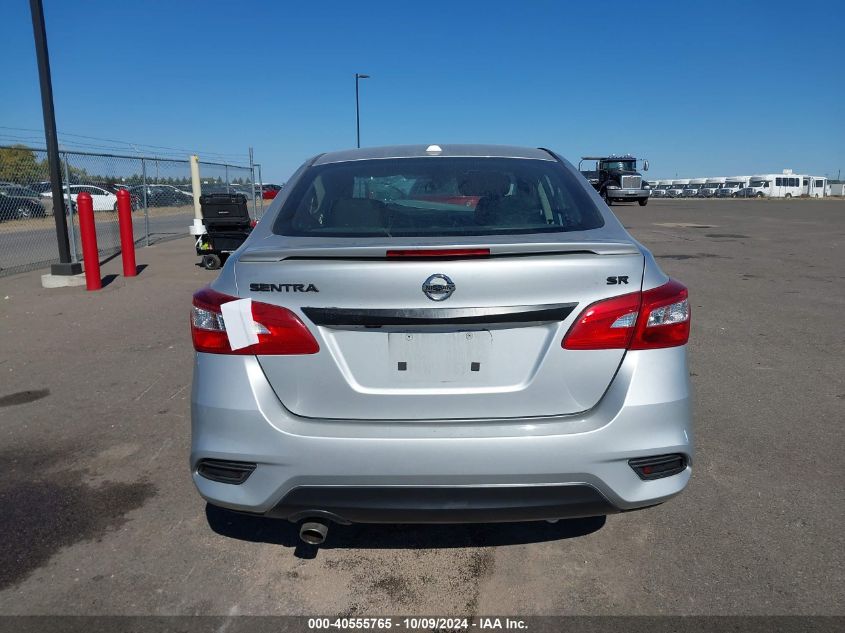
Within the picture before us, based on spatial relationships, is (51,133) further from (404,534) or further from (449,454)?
(449,454)

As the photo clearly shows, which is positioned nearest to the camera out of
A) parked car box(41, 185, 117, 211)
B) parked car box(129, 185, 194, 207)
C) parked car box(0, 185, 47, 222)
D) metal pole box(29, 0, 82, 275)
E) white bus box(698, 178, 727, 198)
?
metal pole box(29, 0, 82, 275)

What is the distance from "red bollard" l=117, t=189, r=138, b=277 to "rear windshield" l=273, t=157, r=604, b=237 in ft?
28.5

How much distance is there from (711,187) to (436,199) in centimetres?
8164

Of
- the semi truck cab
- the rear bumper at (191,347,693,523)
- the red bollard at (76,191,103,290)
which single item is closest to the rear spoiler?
the rear bumper at (191,347,693,523)

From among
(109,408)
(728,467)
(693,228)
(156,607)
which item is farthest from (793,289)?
(693,228)

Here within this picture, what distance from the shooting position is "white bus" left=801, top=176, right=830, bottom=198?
247 ft

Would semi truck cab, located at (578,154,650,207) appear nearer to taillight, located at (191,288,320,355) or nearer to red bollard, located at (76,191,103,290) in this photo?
red bollard, located at (76,191,103,290)

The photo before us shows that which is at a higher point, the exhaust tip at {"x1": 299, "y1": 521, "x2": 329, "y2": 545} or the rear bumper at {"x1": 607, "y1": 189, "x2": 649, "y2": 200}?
the rear bumper at {"x1": 607, "y1": 189, "x2": 649, "y2": 200}

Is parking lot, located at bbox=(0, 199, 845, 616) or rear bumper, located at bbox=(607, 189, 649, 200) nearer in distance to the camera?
parking lot, located at bbox=(0, 199, 845, 616)

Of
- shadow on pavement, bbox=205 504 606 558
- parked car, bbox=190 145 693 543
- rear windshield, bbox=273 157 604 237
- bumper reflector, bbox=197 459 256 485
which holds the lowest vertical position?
shadow on pavement, bbox=205 504 606 558

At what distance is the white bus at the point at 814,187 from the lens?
247 ft

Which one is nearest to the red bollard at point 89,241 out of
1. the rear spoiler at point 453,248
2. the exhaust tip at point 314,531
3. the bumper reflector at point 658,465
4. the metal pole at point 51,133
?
the metal pole at point 51,133

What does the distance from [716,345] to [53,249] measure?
1358 centimetres

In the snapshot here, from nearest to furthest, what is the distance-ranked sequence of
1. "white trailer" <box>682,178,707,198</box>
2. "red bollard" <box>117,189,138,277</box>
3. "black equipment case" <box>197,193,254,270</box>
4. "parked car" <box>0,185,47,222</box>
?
1. "red bollard" <box>117,189,138,277</box>
2. "black equipment case" <box>197,193,254,270</box>
3. "parked car" <box>0,185,47,222</box>
4. "white trailer" <box>682,178,707,198</box>
